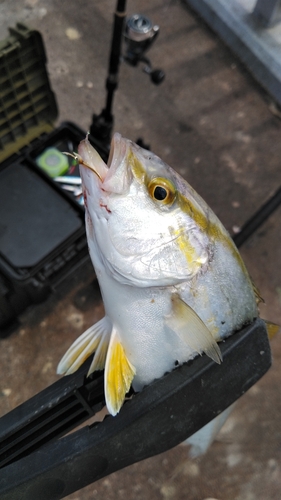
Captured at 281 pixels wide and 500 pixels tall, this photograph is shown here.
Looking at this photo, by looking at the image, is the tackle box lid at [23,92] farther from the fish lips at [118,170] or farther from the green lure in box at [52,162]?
the fish lips at [118,170]

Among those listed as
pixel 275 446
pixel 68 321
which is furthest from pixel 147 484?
pixel 68 321

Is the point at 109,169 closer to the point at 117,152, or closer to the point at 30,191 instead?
the point at 117,152

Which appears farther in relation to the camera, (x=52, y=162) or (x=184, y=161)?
(x=184, y=161)

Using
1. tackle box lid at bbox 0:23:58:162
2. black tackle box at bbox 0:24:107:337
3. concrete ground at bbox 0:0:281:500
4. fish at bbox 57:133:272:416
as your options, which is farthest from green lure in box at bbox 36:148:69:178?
fish at bbox 57:133:272:416

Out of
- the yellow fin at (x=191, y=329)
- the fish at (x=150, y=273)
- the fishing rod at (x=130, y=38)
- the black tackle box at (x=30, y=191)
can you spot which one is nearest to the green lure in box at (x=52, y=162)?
the black tackle box at (x=30, y=191)

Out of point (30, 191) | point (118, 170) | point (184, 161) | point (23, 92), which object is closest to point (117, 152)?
point (118, 170)

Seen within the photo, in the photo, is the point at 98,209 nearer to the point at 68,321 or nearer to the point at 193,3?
the point at 68,321
